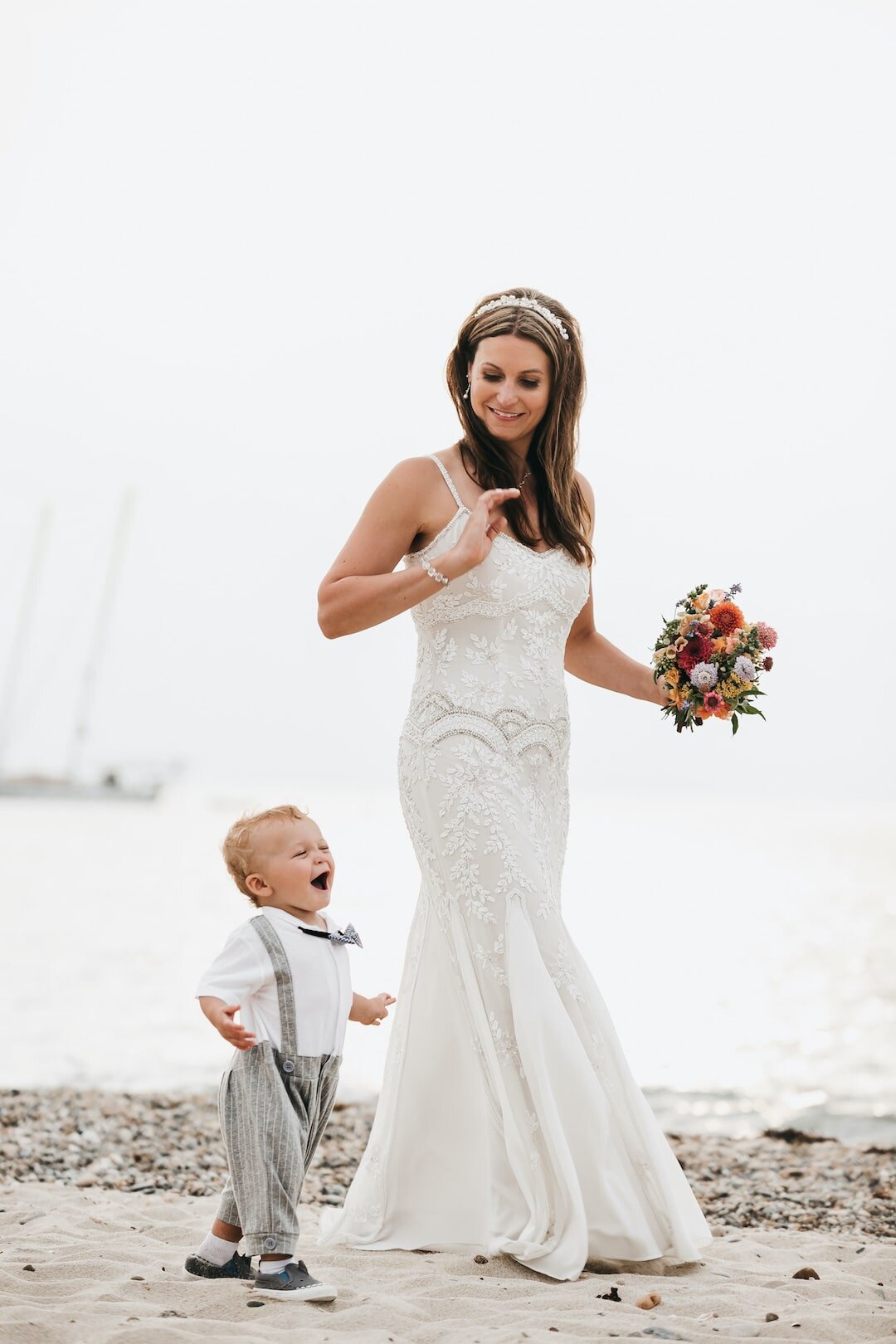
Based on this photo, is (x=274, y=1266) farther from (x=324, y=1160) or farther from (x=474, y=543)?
(x=324, y=1160)

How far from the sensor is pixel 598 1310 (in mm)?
3838

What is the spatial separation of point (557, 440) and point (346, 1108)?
17.5 ft

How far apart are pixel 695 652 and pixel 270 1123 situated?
2.13m

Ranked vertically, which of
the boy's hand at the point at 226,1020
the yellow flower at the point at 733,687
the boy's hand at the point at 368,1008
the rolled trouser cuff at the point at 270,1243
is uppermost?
the yellow flower at the point at 733,687

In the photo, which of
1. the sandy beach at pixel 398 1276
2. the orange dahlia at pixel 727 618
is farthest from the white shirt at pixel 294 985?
the orange dahlia at pixel 727 618

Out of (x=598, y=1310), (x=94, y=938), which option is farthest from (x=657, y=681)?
(x=94, y=938)

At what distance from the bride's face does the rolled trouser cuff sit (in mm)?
2637

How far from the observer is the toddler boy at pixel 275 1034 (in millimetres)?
3824

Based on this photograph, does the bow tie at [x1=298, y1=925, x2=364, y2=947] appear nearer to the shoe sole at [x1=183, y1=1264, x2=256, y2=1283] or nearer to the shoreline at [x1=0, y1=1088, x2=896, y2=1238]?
the shoe sole at [x1=183, y1=1264, x2=256, y2=1283]

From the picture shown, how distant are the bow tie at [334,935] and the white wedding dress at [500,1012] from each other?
48cm

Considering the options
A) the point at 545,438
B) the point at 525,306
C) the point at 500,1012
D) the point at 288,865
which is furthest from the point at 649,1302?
the point at 525,306

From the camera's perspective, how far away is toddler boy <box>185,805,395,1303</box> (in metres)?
3.82

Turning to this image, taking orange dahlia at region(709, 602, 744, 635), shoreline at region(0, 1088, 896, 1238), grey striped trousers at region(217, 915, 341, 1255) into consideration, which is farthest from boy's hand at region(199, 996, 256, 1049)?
shoreline at region(0, 1088, 896, 1238)

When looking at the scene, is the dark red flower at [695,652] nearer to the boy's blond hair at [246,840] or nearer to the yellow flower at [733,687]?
the yellow flower at [733,687]
